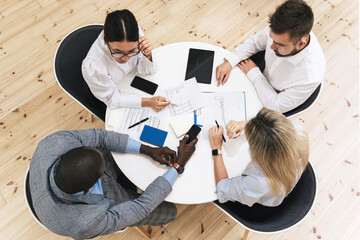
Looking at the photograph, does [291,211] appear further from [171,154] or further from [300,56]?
[300,56]

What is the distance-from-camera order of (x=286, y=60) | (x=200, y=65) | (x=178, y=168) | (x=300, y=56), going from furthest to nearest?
(x=200, y=65)
(x=286, y=60)
(x=300, y=56)
(x=178, y=168)

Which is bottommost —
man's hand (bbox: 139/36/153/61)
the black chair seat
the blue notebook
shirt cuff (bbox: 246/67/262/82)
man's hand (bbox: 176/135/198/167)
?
the black chair seat

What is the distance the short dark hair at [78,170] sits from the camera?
4.02 feet

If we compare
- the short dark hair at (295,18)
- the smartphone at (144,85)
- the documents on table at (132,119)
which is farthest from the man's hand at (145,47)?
the short dark hair at (295,18)

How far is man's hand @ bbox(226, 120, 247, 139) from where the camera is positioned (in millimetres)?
1643

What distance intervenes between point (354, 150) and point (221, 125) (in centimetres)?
166

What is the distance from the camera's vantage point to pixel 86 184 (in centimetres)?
126

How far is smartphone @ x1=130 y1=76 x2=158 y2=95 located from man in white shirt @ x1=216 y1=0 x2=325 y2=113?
1.46 ft

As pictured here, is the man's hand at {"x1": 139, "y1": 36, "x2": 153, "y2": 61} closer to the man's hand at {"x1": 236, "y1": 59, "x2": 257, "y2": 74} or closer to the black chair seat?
the man's hand at {"x1": 236, "y1": 59, "x2": 257, "y2": 74}

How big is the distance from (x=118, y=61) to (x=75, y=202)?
2.83 feet

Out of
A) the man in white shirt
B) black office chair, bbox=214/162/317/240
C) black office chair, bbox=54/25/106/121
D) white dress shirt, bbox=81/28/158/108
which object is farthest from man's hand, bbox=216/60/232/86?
black office chair, bbox=54/25/106/121

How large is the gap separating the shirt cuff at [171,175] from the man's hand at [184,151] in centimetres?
6

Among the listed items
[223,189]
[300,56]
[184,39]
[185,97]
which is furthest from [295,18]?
[184,39]

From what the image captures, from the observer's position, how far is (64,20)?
9.94 feet
